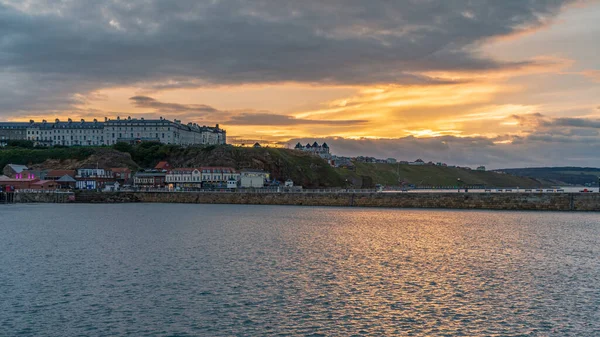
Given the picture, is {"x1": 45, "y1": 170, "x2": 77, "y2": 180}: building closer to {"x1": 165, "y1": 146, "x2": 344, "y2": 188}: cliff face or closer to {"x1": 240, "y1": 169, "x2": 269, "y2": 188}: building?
{"x1": 165, "y1": 146, "x2": 344, "y2": 188}: cliff face

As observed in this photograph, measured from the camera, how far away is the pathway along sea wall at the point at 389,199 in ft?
330

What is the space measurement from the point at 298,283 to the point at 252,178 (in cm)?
12042

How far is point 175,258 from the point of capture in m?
44.6

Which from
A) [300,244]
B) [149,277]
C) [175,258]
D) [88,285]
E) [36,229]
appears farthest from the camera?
[36,229]

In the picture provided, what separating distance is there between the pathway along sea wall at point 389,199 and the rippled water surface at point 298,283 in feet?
126

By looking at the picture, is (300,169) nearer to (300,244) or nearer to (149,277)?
(300,244)

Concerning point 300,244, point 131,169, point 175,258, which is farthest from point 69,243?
point 131,169

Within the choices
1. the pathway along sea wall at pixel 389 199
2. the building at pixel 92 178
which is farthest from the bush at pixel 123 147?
the pathway along sea wall at pixel 389 199

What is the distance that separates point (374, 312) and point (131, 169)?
156042 millimetres

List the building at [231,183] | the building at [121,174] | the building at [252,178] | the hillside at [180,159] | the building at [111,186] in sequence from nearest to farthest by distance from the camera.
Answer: the building at [231,183]
the building at [111,186]
the building at [252,178]
the building at [121,174]
the hillside at [180,159]

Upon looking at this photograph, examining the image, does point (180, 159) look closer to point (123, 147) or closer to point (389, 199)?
point (123, 147)

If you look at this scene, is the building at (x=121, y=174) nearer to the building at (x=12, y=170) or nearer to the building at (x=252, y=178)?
the building at (x=12, y=170)

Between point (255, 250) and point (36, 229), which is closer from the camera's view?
point (255, 250)

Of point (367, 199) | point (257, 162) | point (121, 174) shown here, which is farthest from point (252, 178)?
point (367, 199)
